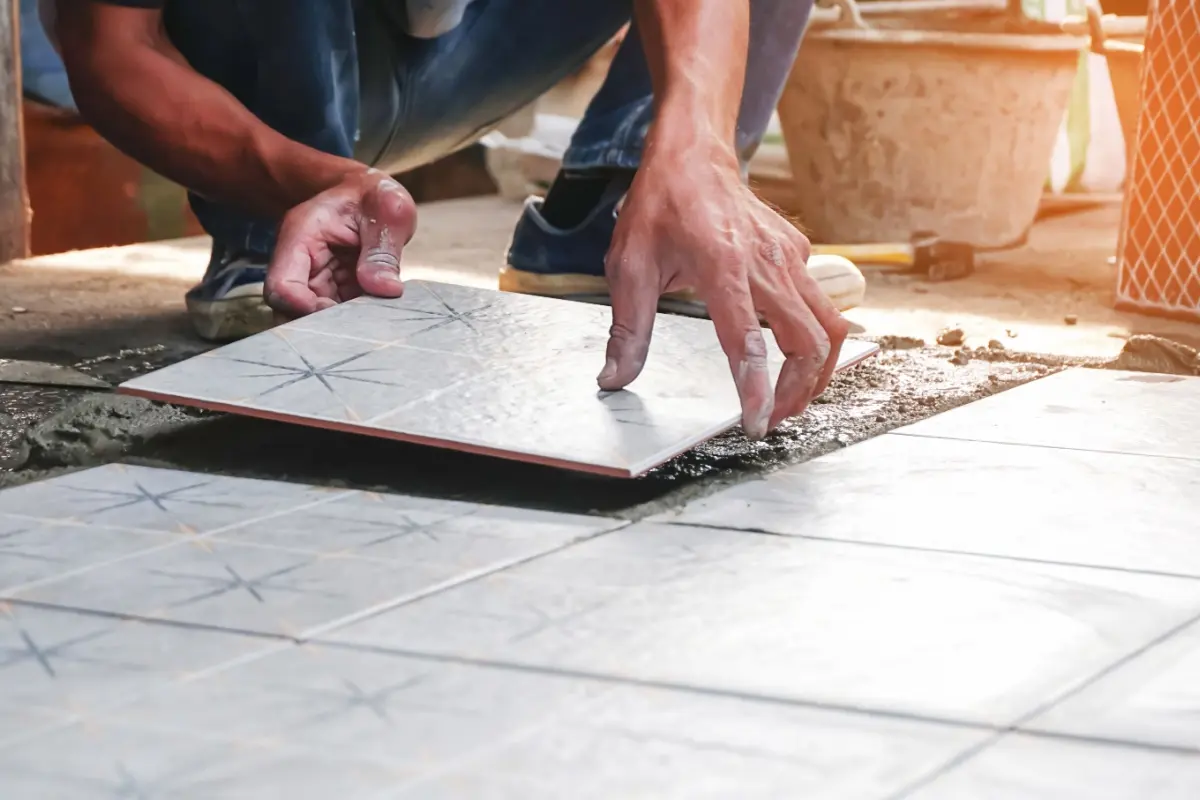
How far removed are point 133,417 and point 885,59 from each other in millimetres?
2407

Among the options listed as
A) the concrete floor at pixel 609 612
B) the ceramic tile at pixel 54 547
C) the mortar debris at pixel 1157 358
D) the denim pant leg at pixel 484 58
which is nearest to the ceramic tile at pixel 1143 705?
the concrete floor at pixel 609 612

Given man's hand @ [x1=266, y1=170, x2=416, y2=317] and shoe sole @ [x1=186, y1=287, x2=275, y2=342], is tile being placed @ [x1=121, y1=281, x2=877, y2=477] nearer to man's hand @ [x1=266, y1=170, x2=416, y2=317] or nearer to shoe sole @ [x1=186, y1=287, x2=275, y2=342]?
man's hand @ [x1=266, y1=170, x2=416, y2=317]

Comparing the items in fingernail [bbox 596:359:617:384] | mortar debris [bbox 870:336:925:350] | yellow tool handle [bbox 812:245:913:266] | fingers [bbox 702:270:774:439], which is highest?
fingers [bbox 702:270:774:439]

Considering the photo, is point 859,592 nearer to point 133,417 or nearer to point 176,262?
point 133,417

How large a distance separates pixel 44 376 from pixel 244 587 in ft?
3.10

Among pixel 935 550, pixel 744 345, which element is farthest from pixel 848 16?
pixel 935 550

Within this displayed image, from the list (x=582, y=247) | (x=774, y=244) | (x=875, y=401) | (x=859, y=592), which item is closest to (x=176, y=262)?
(x=582, y=247)

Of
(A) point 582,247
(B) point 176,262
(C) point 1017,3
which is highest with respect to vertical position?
(C) point 1017,3

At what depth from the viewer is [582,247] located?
254cm

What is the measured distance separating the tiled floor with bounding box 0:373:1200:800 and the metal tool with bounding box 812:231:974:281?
2.06 m

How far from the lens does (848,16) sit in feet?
11.8

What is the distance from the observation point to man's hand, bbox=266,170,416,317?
1756mm

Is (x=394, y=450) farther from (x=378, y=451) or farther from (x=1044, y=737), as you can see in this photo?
(x=1044, y=737)

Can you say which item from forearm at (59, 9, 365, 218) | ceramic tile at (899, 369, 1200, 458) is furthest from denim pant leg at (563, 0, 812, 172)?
ceramic tile at (899, 369, 1200, 458)
